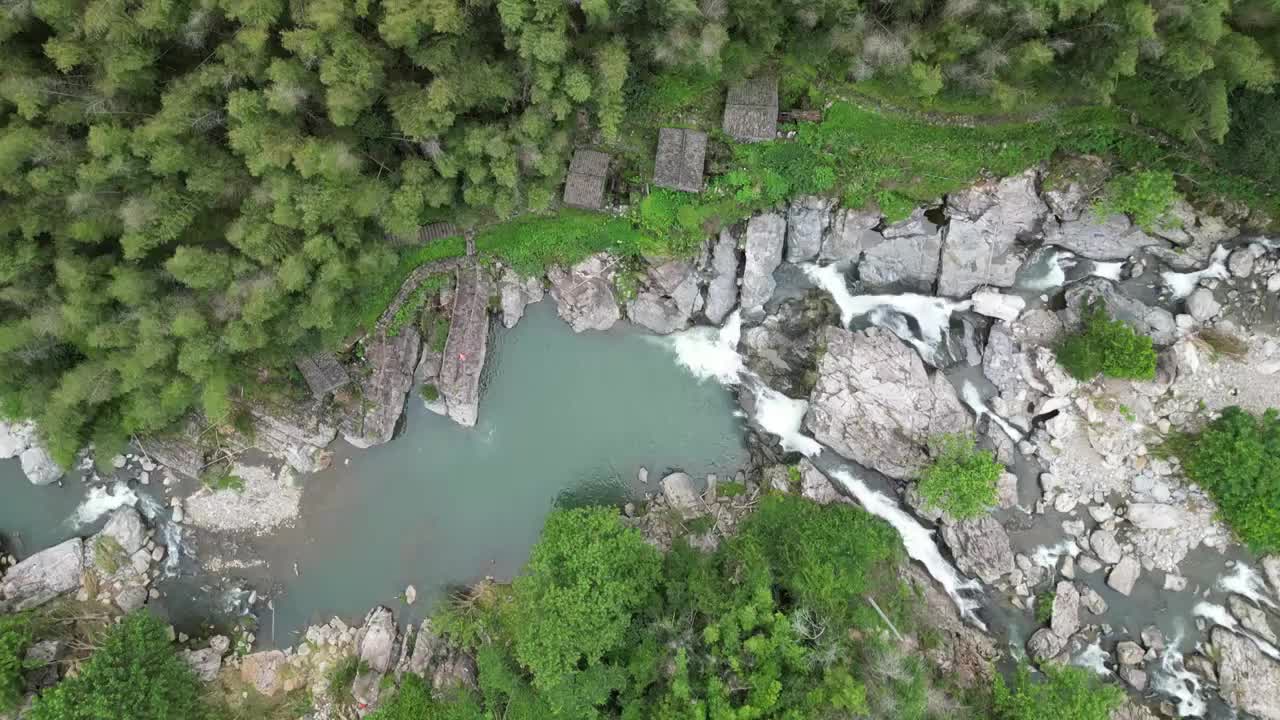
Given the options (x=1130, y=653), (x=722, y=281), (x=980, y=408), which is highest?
(x=722, y=281)

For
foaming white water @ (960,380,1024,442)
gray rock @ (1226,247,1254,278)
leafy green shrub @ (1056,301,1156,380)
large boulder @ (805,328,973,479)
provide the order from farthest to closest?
foaming white water @ (960,380,1024,442), large boulder @ (805,328,973,479), gray rock @ (1226,247,1254,278), leafy green shrub @ (1056,301,1156,380)

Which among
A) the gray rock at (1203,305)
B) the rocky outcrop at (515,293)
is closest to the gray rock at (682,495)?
the rocky outcrop at (515,293)

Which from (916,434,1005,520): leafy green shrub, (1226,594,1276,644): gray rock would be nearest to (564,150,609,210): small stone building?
(916,434,1005,520): leafy green shrub

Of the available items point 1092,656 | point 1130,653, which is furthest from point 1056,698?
point 1130,653

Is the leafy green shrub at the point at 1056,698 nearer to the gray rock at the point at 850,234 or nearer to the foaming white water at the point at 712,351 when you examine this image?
the foaming white water at the point at 712,351

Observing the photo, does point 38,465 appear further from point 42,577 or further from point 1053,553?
point 1053,553

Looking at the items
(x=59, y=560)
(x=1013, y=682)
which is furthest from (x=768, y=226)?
(x=59, y=560)

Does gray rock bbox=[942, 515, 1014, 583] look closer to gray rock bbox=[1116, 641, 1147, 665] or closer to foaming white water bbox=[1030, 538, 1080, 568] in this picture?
foaming white water bbox=[1030, 538, 1080, 568]
